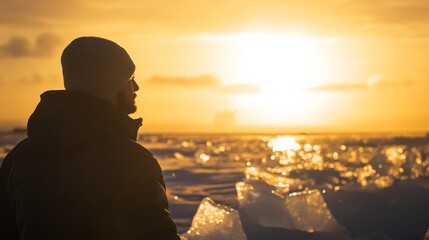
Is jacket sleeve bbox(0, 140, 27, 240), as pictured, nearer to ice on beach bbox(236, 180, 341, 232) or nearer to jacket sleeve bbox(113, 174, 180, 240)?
jacket sleeve bbox(113, 174, 180, 240)

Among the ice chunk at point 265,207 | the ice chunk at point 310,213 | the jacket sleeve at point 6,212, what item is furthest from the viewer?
the ice chunk at point 265,207

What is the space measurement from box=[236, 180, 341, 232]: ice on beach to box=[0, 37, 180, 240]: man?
5.33 meters

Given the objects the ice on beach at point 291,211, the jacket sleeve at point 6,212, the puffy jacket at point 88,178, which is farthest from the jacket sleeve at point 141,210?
the ice on beach at point 291,211

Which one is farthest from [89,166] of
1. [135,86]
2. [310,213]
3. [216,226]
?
[310,213]

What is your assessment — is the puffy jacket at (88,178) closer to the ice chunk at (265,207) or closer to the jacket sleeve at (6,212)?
the jacket sleeve at (6,212)

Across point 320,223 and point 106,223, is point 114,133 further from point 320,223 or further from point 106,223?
point 320,223

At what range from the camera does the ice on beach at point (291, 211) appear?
804 centimetres

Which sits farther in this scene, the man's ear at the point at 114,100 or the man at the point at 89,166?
the man's ear at the point at 114,100

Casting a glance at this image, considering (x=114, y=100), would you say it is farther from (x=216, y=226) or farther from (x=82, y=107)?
(x=216, y=226)

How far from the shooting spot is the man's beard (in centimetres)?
311

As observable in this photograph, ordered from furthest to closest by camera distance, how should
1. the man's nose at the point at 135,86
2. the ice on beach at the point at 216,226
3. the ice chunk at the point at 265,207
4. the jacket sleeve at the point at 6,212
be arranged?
the ice chunk at the point at 265,207 → the ice on beach at the point at 216,226 → the jacket sleeve at the point at 6,212 → the man's nose at the point at 135,86

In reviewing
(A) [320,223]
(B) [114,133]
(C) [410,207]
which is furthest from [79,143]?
(C) [410,207]

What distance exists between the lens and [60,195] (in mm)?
2887

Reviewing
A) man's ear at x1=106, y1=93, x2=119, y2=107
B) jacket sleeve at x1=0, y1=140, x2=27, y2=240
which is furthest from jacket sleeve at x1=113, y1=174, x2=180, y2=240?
jacket sleeve at x1=0, y1=140, x2=27, y2=240
